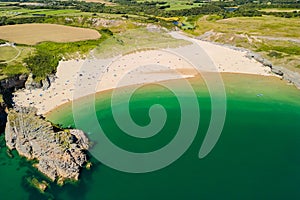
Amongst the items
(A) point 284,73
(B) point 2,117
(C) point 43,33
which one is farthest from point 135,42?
(B) point 2,117

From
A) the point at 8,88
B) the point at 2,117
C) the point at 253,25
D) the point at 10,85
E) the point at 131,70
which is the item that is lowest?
the point at 2,117

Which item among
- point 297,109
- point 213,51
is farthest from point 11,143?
point 213,51

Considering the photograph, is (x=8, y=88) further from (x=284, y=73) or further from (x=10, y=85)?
(x=284, y=73)

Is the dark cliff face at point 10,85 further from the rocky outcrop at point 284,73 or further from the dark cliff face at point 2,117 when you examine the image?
the rocky outcrop at point 284,73

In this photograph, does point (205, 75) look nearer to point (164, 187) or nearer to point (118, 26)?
point (164, 187)

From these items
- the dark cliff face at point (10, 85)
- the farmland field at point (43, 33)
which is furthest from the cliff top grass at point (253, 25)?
the dark cliff face at point (10, 85)

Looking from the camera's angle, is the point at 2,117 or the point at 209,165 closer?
the point at 209,165

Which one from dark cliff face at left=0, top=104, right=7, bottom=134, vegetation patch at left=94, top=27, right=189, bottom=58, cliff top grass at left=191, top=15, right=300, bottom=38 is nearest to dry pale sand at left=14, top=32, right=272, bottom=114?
vegetation patch at left=94, top=27, right=189, bottom=58
